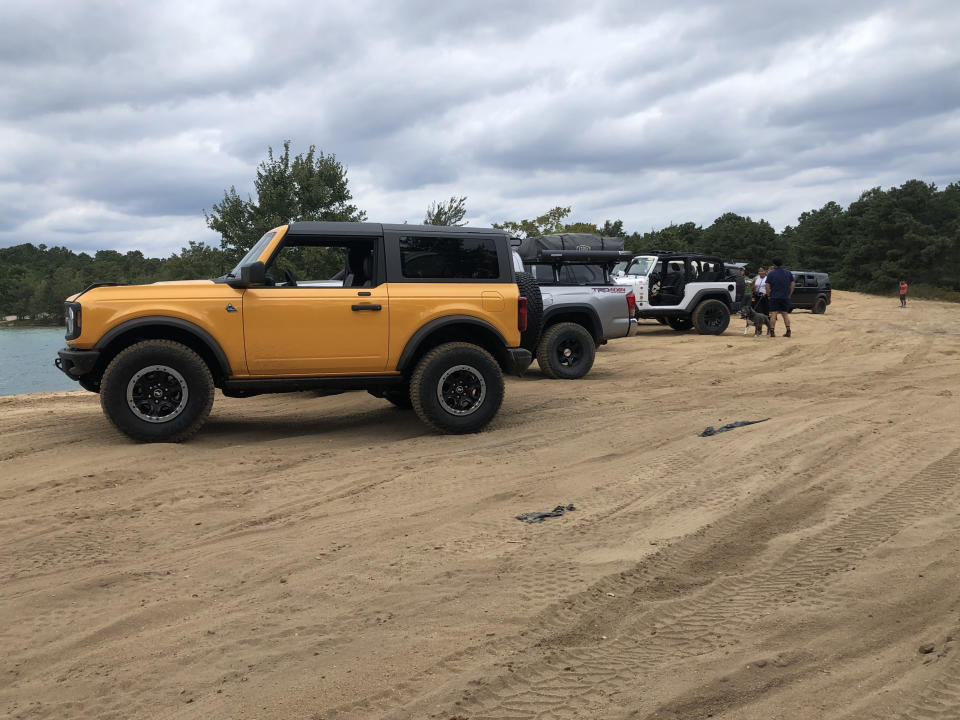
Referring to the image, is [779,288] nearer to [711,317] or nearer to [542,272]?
[711,317]

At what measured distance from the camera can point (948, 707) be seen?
110 inches

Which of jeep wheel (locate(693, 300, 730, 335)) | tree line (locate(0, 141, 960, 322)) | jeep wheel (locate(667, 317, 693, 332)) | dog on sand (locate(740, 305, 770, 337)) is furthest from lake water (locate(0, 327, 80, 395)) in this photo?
dog on sand (locate(740, 305, 770, 337))

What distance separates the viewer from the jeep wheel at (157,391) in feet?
22.5

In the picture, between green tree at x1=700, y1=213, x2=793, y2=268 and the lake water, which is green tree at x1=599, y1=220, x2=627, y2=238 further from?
the lake water

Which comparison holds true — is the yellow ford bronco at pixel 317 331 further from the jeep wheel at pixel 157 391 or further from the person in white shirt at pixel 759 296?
the person in white shirt at pixel 759 296

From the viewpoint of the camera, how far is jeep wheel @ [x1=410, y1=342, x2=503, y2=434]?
764cm

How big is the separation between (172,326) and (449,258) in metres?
2.65

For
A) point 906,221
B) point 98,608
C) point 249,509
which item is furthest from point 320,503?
point 906,221

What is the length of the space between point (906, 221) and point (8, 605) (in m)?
55.2

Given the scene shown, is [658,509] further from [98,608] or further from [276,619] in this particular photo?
[98,608]

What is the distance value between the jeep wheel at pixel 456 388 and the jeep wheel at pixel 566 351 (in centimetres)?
446

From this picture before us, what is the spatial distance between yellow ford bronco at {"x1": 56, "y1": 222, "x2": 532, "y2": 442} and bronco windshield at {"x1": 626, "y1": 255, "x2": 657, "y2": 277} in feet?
44.6

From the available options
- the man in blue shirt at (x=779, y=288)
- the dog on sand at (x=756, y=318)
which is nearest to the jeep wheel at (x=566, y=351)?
the man in blue shirt at (x=779, y=288)

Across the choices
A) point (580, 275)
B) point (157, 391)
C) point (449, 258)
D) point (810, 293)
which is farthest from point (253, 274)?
point (810, 293)
